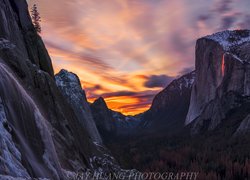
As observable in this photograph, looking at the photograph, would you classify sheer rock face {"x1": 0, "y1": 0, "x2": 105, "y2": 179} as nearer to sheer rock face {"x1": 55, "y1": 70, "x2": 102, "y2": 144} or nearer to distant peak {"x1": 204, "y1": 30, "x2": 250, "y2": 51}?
sheer rock face {"x1": 55, "y1": 70, "x2": 102, "y2": 144}

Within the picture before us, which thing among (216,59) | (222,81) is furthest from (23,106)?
(216,59)

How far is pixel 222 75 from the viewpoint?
559ft

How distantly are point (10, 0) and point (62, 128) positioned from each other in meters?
19.0

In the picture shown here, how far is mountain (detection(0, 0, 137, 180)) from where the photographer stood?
1578 centimetres

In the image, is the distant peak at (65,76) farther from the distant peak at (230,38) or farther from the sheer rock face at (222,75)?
the distant peak at (230,38)

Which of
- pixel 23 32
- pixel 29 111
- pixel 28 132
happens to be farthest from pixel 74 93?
pixel 28 132

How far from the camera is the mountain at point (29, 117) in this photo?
15.8 m

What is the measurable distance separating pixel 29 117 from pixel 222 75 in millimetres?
159063

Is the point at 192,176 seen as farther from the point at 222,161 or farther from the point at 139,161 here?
the point at 139,161

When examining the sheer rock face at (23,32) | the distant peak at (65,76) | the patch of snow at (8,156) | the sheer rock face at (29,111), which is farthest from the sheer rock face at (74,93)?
the patch of snow at (8,156)

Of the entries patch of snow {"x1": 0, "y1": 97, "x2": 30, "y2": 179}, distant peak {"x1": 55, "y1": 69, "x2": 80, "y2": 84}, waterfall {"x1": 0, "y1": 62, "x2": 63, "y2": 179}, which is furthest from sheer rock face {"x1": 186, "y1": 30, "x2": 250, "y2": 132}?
patch of snow {"x1": 0, "y1": 97, "x2": 30, "y2": 179}

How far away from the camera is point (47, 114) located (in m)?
29.6

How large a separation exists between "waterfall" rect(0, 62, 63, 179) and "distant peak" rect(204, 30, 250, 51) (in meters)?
166

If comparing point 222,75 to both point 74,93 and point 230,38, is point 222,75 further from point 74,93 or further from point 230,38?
point 74,93
